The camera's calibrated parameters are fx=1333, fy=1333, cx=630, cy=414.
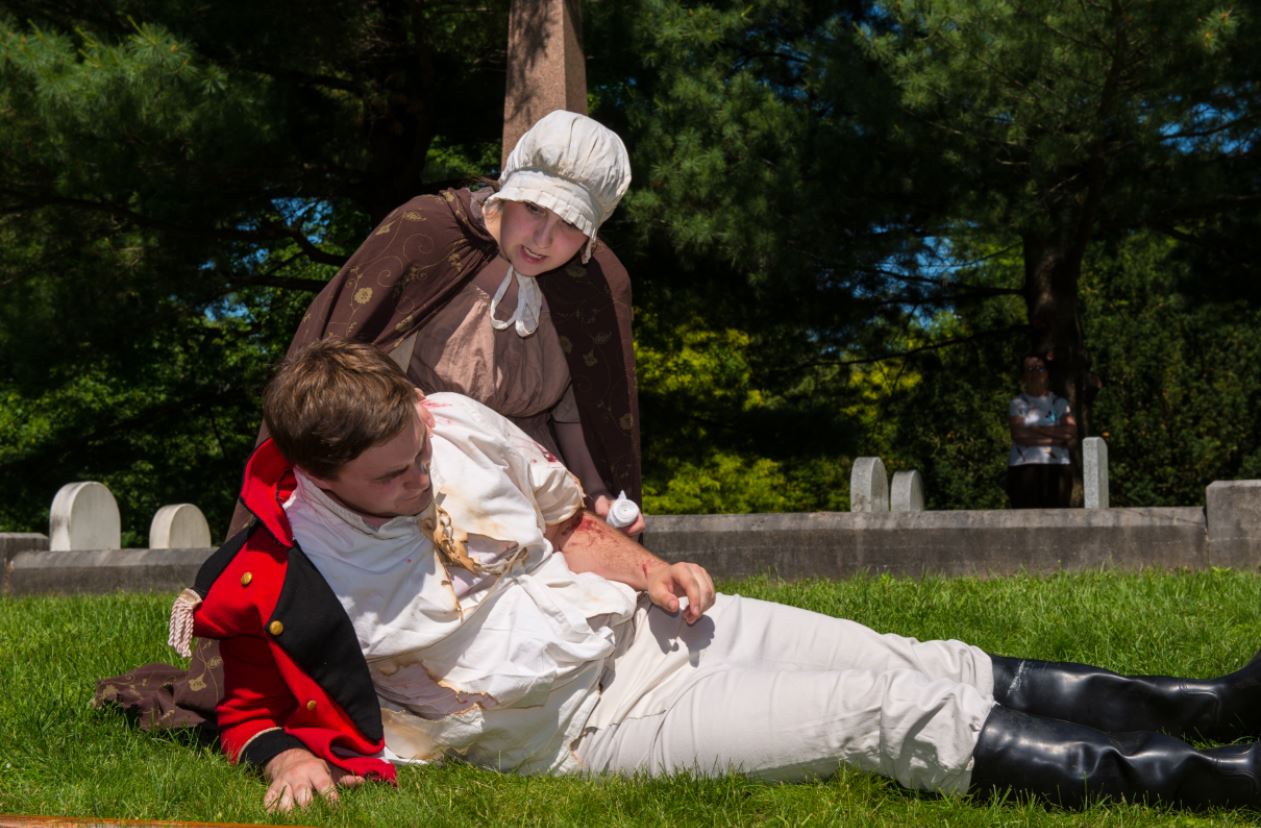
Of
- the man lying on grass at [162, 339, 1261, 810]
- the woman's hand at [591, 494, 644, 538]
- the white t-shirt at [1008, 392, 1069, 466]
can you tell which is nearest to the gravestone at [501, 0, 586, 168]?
the woman's hand at [591, 494, 644, 538]

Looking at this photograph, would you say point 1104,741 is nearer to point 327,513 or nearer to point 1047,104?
point 327,513

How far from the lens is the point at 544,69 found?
22.3 feet

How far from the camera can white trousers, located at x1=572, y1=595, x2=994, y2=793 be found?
2803 mm

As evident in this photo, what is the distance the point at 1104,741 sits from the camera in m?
2.81

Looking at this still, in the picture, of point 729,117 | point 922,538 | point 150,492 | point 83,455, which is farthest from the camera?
point 150,492

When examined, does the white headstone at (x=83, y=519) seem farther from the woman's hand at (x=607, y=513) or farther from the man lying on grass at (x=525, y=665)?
the man lying on grass at (x=525, y=665)

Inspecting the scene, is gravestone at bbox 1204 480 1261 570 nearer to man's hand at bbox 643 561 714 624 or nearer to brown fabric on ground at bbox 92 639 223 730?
man's hand at bbox 643 561 714 624

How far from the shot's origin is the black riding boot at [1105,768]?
108 inches

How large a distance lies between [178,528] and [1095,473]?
7.37 metres

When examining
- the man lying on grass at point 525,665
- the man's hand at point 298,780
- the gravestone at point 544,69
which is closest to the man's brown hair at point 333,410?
the man lying on grass at point 525,665

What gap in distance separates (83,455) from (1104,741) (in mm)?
15562

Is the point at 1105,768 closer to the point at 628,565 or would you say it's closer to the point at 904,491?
the point at 628,565

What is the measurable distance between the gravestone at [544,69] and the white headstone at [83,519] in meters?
4.97

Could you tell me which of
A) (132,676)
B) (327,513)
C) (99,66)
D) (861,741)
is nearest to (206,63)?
(99,66)
